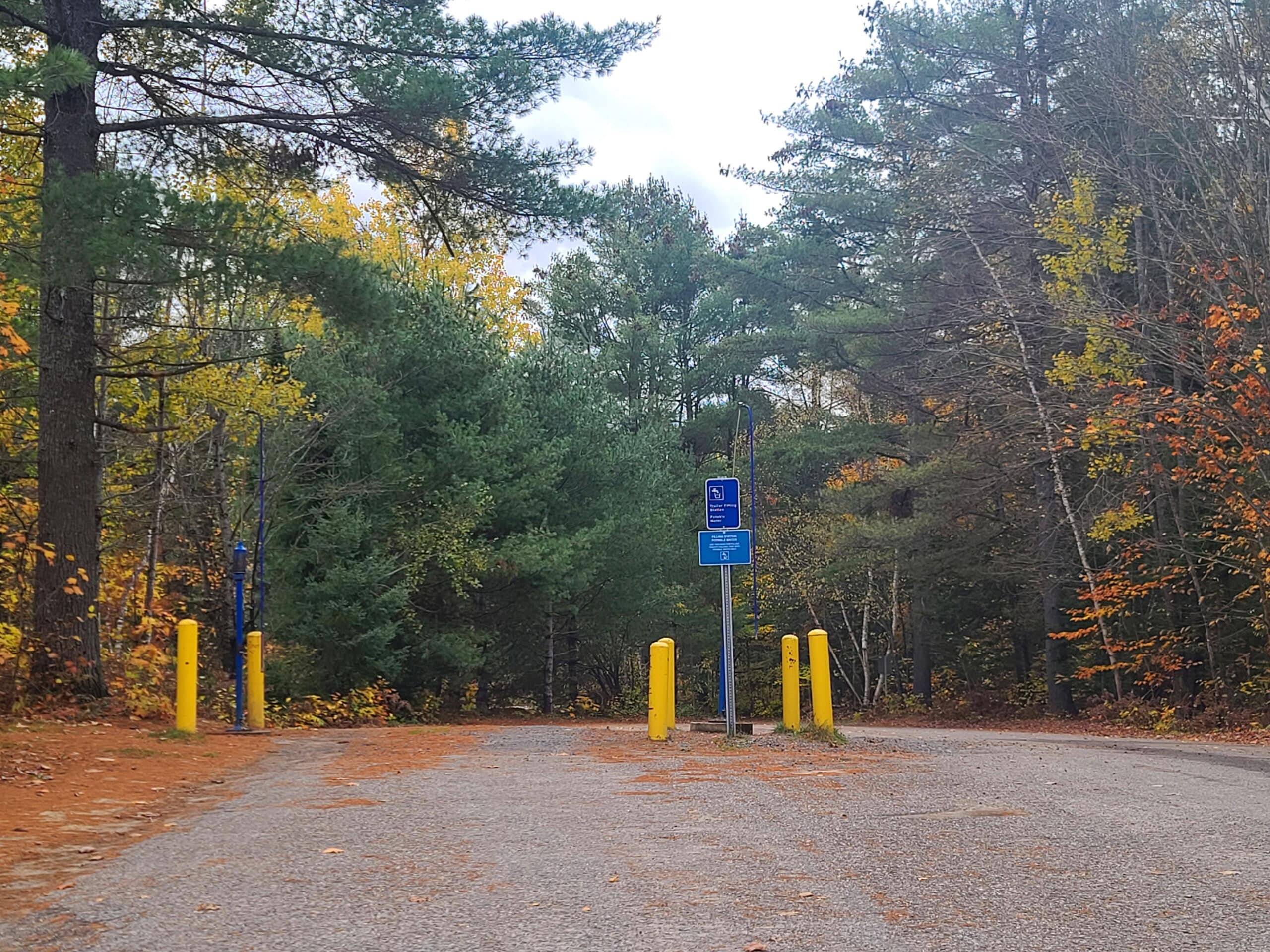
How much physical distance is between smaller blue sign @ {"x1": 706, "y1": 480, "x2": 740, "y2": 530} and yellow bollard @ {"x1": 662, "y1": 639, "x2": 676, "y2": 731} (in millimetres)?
1405

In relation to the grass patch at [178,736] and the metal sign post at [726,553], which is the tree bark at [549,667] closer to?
the grass patch at [178,736]

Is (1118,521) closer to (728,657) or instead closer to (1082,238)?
(1082,238)

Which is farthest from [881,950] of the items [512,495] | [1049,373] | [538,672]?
[538,672]

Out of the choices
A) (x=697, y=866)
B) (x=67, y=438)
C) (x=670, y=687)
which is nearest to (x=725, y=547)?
(x=670, y=687)

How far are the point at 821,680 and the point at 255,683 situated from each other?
22.5 ft

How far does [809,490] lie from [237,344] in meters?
21.8

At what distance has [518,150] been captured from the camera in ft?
49.1

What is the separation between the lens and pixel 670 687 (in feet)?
43.1

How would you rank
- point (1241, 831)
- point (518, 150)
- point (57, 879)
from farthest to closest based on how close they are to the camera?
point (518, 150) → point (1241, 831) → point (57, 879)

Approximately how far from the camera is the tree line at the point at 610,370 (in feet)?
44.9

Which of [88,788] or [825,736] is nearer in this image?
[88,788]

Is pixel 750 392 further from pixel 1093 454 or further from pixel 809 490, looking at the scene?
pixel 1093 454

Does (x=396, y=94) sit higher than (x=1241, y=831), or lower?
higher

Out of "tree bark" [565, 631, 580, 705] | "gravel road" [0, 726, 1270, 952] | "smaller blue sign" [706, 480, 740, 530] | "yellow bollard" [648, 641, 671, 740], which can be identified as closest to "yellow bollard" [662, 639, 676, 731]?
"yellow bollard" [648, 641, 671, 740]
